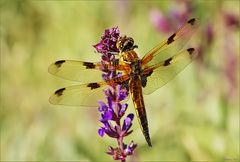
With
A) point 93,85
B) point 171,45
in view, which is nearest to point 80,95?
point 93,85

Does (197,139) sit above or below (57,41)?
below

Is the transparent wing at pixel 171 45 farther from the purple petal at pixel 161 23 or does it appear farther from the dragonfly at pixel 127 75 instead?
the purple petal at pixel 161 23

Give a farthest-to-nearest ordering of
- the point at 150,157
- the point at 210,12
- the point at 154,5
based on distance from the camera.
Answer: the point at 154,5 < the point at 210,12 < the point at 150,157

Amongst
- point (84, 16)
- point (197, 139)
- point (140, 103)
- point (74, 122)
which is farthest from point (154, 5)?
point (140, 103)

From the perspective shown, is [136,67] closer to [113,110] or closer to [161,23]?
[113,110]

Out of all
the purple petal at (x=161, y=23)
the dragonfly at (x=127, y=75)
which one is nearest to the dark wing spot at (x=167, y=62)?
the dragonfly at (x=127, y=75)

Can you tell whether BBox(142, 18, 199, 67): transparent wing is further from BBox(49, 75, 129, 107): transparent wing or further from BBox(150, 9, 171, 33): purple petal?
BBox(150, 9, 171, 33): purple petal

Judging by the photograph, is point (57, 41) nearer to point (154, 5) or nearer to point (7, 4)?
point (7, 4)

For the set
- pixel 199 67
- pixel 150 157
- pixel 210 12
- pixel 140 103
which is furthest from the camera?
pixel 210 12
